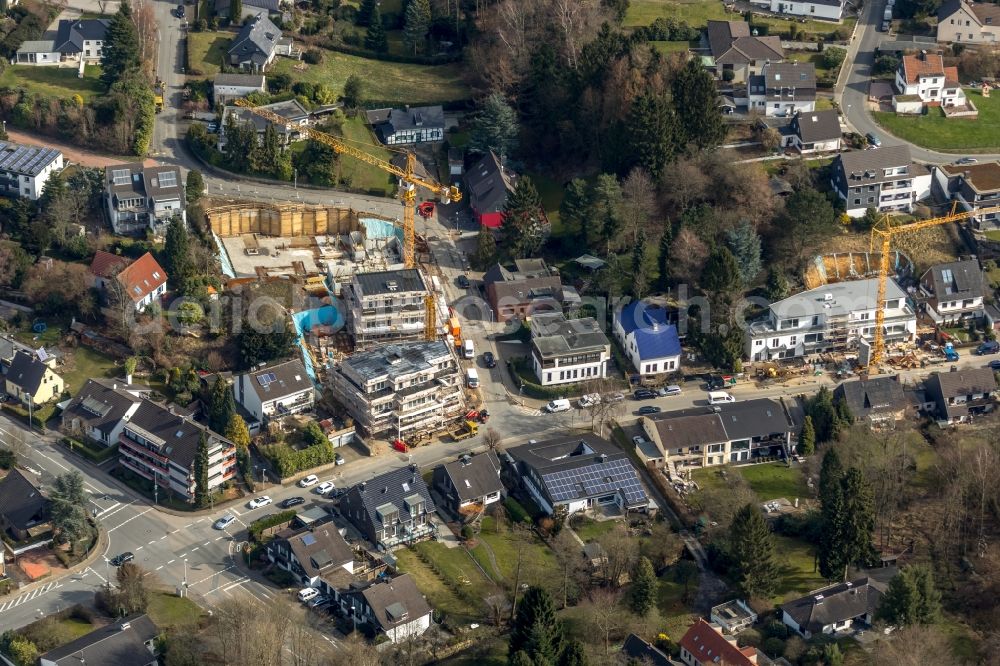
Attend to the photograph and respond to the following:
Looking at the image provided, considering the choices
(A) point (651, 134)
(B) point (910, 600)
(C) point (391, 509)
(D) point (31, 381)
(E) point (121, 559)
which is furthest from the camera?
(A) point (651, 134)

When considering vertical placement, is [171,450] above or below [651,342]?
below

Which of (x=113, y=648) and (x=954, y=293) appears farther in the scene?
(x=954, y=293)

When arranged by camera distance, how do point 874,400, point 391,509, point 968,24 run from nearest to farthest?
point 391,509 → point 874,400 → point 968,24

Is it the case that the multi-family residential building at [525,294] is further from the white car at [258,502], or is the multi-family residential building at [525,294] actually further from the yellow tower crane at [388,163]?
the white car at [258,502]

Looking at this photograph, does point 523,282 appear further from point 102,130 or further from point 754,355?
point 102,130

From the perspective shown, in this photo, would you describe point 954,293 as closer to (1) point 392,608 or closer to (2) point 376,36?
(1) point 392,608

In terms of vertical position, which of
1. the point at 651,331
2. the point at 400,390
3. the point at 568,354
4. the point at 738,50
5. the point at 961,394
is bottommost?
the point at 400,390

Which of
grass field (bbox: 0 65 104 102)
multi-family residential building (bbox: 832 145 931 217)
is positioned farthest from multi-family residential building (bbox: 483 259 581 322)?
grass field (bbox: 0 65 104 102)

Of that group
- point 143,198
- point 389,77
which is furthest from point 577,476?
point 389,77
